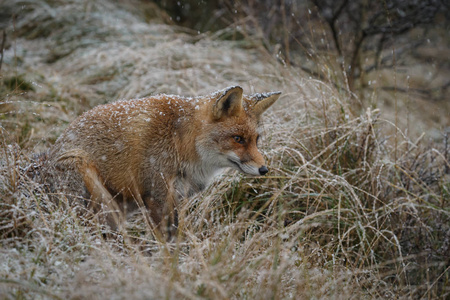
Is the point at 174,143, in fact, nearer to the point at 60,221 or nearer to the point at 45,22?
the point at 60,221

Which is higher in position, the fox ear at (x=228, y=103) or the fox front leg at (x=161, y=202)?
Answer: the fox ear at (x=228, y=103)

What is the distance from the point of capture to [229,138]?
3.61 metres

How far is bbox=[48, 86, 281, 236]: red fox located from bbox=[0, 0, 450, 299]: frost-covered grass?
0.27 metres

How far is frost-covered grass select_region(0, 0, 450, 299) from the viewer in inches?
100

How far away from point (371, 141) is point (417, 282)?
1.62 metres

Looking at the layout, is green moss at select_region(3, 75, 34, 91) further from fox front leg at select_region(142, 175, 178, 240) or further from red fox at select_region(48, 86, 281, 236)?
fox front leg at select_region(142, 175, 178, 240)

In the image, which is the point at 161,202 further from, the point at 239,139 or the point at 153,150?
the point at 239,139

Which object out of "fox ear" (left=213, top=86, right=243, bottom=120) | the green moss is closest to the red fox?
"fox ear" (left=213, top=86, right=243, bottom=120)

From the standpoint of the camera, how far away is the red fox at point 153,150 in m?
3.38

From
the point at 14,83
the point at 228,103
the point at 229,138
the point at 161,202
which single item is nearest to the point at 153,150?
the point at 161,202

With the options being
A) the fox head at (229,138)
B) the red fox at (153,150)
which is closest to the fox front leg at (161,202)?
the red fox at (153,150)

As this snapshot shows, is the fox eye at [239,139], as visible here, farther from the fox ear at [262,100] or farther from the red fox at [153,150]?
the fox ear at [262,100]

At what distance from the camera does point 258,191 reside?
4.29 m

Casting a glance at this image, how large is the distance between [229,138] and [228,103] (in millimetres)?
321
